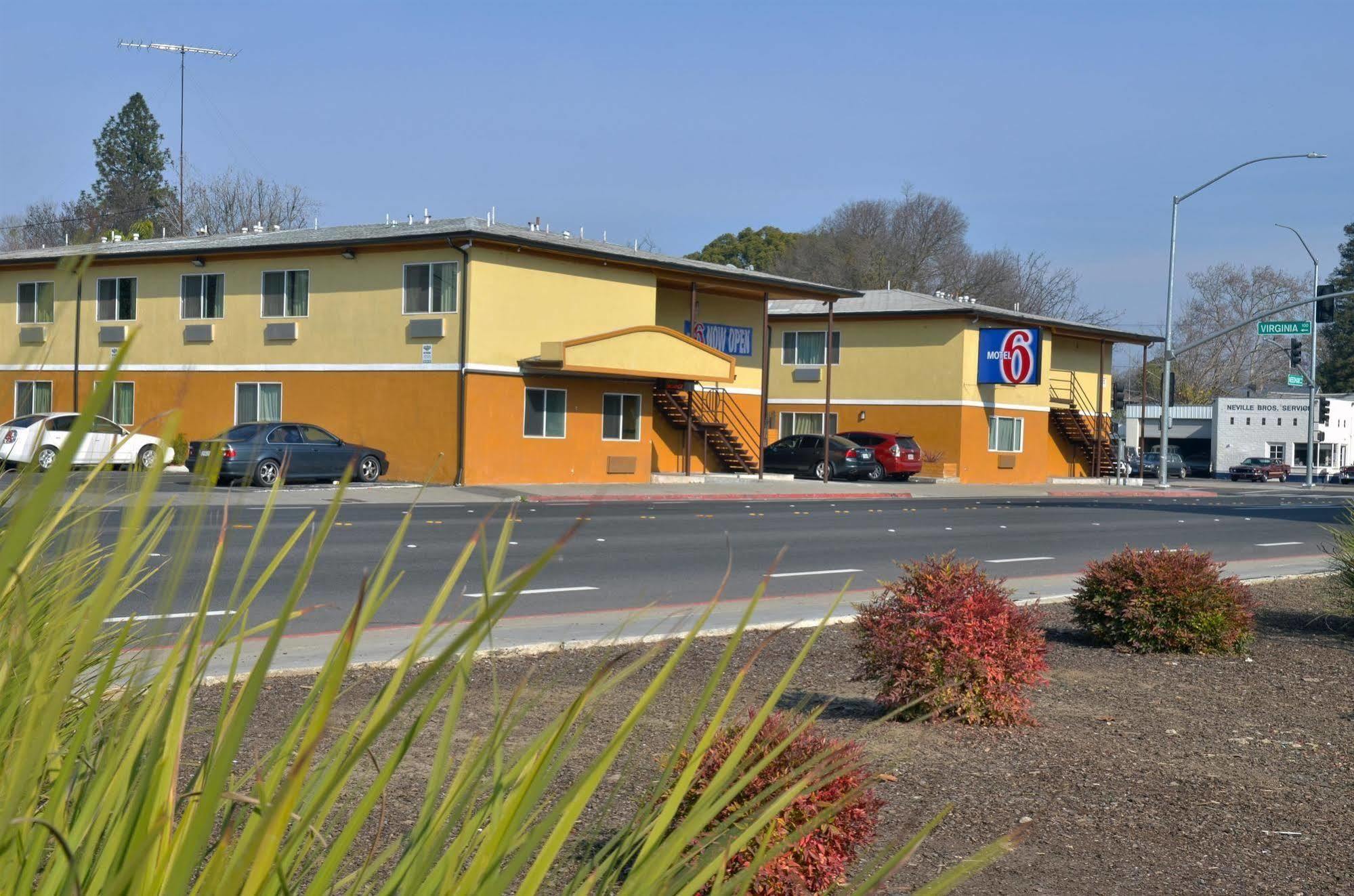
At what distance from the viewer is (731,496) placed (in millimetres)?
32875

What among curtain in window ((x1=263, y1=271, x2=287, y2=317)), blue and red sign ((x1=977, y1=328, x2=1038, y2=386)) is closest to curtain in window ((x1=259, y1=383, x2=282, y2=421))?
curtain in window ((x1=263, y1=271, x2=287, y2=317))

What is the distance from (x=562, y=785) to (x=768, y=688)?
2.75 meters

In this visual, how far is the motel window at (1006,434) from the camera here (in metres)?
49.7

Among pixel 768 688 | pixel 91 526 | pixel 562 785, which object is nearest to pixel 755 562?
pixel 768 688

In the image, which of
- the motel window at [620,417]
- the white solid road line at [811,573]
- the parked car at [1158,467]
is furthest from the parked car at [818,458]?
the parked car at [1158,467]

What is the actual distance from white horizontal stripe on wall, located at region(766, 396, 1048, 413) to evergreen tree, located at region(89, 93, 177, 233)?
86.1 feet

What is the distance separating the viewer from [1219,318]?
9500cm

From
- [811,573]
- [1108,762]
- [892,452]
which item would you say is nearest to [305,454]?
[811,573]

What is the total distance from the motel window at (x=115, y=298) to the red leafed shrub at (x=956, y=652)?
34676 millimetres

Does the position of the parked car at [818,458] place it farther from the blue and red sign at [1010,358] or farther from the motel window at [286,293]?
the motel window at [286,293]

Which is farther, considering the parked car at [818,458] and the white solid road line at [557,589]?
the parked car at [818,458]

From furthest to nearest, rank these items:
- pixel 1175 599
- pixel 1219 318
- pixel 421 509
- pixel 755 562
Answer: pixel 1219 318
pixel 421 509
pixel 755 562
pixel 1175 599

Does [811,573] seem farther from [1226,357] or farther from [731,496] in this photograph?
[1226,357]

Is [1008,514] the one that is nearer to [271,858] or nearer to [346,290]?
[346,290]
